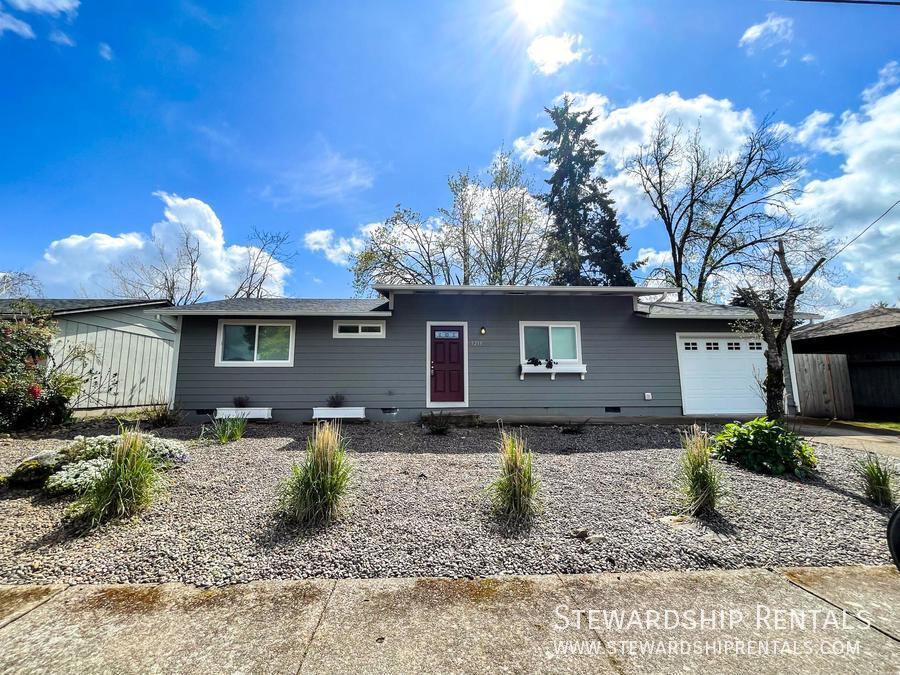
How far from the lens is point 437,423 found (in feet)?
23.6

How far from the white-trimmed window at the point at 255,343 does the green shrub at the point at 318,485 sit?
5.53m

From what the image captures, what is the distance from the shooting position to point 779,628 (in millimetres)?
1742

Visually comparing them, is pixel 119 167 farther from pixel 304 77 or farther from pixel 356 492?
pixel 356 492

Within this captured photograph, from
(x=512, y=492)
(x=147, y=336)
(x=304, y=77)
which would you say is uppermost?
(x=304, y=77)

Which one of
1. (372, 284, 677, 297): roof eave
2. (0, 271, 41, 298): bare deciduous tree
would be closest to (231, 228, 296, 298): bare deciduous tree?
(0, 271, 41, 298): bare deciduous tree

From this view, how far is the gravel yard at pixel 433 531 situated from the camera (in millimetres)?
2297

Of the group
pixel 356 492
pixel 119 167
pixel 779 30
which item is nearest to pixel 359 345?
pixel 356 492

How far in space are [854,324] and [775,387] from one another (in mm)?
8249

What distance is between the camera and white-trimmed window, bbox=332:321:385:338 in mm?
8164

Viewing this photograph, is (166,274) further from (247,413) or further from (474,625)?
(474,625)

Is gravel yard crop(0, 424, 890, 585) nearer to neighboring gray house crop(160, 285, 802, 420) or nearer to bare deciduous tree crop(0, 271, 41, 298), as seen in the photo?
neighboring gray house crop(160, 285, 802, 420)

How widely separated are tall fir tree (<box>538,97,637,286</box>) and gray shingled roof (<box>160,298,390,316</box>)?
11.8 metres

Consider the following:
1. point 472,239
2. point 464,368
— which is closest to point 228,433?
point 464,368

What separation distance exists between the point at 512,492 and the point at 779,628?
163 centimetres
